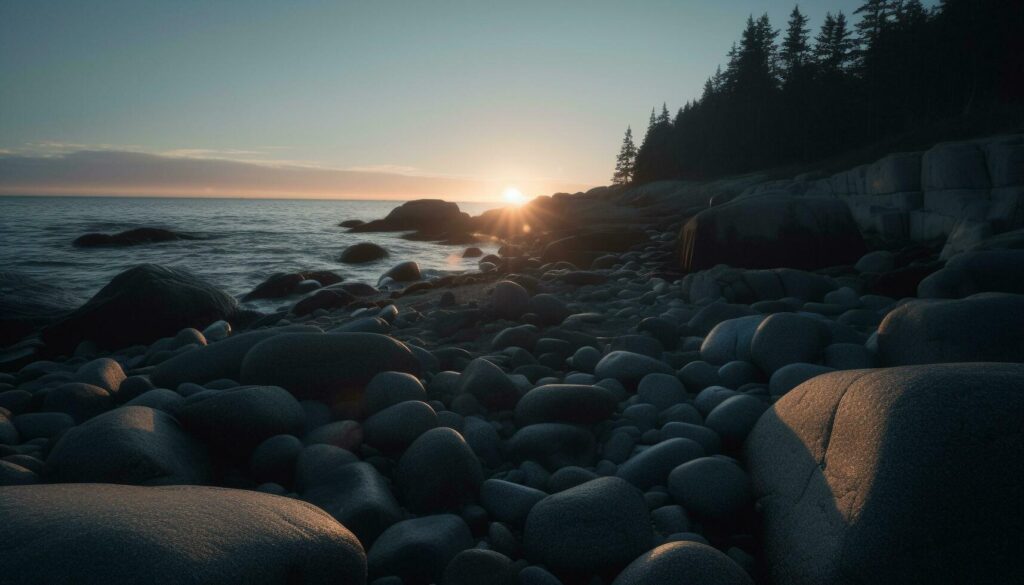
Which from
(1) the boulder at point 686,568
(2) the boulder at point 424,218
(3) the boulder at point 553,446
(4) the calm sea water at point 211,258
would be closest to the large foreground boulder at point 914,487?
(1) the boulder at point 686,568

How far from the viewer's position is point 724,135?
45.8 metres

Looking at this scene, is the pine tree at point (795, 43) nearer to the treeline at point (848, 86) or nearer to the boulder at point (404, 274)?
the treeline at point (848, 86)

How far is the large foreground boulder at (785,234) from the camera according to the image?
8.16 m

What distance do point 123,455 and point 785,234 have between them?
848 centimetres

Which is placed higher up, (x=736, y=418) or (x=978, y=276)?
(x=978, y=276)

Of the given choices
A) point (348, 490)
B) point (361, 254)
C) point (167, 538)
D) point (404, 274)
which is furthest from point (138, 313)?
point (361, 254)

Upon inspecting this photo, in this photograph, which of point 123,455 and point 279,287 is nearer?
point 123,455

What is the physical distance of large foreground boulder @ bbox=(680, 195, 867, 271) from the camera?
8156 mm

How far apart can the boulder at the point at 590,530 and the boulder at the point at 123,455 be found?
4.99ft

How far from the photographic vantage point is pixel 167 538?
4.26 feet

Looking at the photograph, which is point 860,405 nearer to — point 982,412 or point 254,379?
point 982,412

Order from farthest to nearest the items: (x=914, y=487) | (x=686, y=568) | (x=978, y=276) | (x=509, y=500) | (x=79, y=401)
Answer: (x=978, y=276), (x=79, y=401), (x=509, y=500), (x=686, y=568), (x=914, y=487)

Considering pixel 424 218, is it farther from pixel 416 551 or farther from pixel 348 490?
pixel 416 551

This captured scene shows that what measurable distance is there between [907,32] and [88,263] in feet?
143
